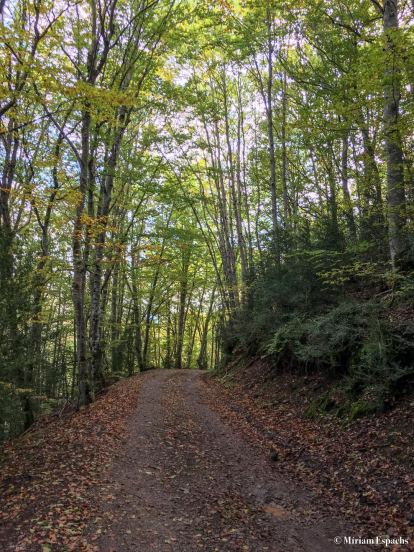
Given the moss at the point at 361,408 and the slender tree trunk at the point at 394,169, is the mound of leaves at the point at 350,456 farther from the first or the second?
the slender tree trunk at the point at 394,169

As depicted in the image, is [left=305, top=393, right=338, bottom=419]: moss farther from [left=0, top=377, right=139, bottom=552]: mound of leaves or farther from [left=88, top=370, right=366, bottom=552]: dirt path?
[left=0, top=377, right=139, bottom=552]: mound of leaves

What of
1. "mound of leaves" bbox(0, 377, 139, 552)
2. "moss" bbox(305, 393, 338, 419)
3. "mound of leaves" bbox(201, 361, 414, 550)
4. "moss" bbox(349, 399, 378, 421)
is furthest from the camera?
"moss" bbox(305, 393, 338, 419)

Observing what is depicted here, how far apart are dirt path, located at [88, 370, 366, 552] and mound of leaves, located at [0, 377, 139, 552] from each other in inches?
9.4

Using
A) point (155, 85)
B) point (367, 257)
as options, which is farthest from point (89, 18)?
point (367, 257)

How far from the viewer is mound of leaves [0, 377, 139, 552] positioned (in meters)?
3.46

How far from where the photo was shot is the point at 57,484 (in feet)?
15.2

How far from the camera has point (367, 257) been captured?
8.63m

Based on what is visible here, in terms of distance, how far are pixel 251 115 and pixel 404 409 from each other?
18.0m

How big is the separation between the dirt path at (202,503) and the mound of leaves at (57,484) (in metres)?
0.24

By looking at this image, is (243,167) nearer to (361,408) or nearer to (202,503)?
(361,408)

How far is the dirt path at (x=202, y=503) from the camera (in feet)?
11.6

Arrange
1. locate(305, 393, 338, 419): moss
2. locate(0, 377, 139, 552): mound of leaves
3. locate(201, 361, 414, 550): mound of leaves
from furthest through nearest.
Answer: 1. locate(305, 393, 338, 419): moss
2. locate(201, 361, 414, 550): mound of leaves
3. locate(0, 377, 139, 552): mound of leaves

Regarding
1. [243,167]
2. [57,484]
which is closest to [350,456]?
[57,484]

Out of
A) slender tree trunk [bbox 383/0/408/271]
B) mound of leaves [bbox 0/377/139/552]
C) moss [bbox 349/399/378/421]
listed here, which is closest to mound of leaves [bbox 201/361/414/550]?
moss [bbox 349/399/378/421]
